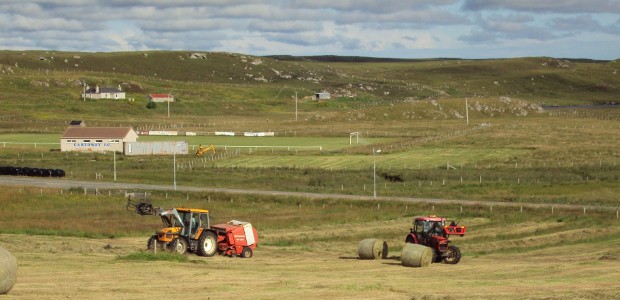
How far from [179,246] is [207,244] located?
1022 millimetres

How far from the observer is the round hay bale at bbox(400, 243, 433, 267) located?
1383 inches

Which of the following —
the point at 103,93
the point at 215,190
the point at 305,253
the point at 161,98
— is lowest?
the point at 305,253

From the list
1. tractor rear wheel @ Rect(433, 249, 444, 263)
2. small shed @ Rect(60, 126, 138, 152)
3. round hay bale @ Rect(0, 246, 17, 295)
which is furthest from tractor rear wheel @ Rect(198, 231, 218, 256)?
small shed @ Rect(60, 126, 138, 152)

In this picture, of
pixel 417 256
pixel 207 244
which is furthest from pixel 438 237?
pixel 207 244

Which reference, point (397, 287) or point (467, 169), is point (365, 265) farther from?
point (467, 169)

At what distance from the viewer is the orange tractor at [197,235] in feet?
123

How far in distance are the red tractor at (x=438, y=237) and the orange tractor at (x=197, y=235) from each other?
6.20 meters

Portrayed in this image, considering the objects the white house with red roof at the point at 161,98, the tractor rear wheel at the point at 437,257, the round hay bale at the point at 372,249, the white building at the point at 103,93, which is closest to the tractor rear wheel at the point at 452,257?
the tractor rear wheel at the point at 437,257

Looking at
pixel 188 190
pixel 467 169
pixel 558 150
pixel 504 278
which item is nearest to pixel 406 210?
pixel 188 190

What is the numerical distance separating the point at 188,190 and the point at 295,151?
31859mm

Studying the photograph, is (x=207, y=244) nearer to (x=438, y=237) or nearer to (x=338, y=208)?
(x=438, y=237)

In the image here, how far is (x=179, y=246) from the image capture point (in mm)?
37562

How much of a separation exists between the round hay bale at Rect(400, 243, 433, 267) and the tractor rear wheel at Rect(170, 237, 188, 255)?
796 centimetres

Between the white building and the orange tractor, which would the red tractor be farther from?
the white building
